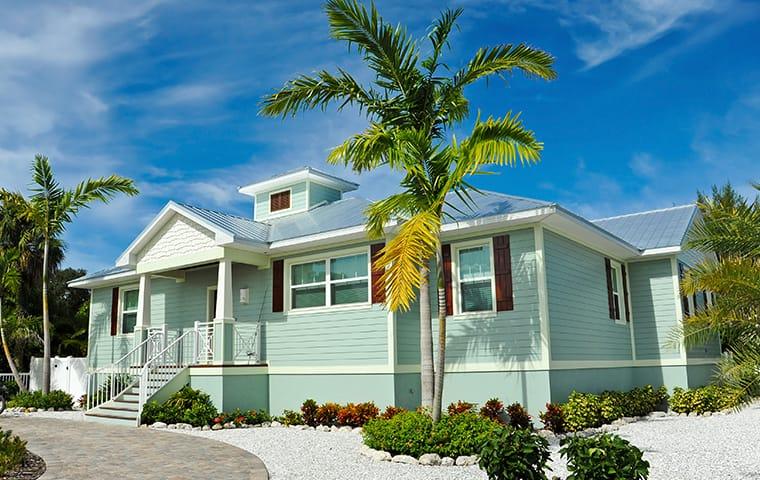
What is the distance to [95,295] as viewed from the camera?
22172 millimetres

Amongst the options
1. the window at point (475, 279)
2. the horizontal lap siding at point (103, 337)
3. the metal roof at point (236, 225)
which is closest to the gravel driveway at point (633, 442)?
the window at point (475, 279)

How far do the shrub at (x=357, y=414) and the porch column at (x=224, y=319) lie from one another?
337 cm

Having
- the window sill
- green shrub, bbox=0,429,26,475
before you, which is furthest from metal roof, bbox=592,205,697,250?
green shrub, bbox=0,429,26,475

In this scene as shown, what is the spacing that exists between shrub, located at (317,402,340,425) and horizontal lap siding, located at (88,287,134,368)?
30.7 ft

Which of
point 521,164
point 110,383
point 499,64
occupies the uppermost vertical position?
point 499,64

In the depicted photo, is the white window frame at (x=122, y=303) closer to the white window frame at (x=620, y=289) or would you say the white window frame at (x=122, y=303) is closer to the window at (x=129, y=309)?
the window at (x=129, y=309)

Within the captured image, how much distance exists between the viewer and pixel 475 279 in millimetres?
13680

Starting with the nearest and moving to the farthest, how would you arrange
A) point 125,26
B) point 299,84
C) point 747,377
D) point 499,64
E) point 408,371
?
1. point 747,377
2. point 499,64
3. point 299,84
4. point 125,26
5. point 408,371

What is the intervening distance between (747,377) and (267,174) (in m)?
15.5

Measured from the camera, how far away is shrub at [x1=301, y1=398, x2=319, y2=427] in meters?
13.9

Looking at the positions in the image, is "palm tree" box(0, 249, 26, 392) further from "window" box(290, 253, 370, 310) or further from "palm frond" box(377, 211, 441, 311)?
"palm frond" box(377, 211, 441, 311)

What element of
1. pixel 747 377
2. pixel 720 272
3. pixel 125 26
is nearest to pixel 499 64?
pixel 720 272

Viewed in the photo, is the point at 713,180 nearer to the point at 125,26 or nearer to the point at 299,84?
the point at 299,84

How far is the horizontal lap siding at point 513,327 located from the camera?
12.9 meters
